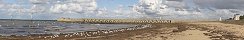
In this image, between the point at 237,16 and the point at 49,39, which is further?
the point at 237,16

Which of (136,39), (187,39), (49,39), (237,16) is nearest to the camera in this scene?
(187,39)

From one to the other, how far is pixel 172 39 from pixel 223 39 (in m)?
3.34

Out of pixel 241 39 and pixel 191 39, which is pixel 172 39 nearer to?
pixel 191 39

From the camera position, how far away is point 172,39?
26062 mm

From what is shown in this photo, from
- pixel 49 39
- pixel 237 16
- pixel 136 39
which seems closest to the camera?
pixel 136 39

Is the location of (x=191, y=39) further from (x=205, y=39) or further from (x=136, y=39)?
(x=136, y=39)

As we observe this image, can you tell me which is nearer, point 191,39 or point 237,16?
point 191,39

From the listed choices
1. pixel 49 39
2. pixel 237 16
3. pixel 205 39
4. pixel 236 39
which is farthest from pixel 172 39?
pixel 237 16

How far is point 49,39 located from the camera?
3131 cm

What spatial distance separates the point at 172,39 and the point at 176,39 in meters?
0.29

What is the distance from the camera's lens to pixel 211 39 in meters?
26.1

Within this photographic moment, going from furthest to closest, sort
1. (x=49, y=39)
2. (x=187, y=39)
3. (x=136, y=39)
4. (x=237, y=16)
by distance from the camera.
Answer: (x=237, y=16)
(x=49, y=39)
(x=136, y=39)
(x=187, y=39)

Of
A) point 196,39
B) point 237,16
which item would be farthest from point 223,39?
point 237,16

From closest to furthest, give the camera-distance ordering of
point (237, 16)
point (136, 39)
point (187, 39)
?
point (187, 39)
point (136, 39)
point (237, 16)
